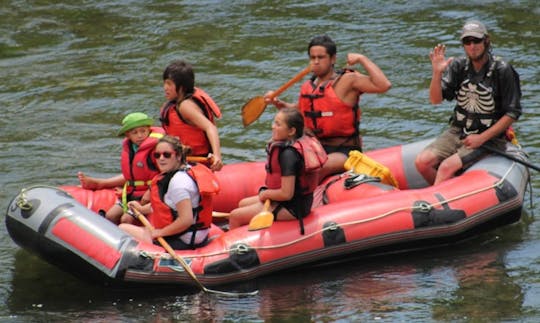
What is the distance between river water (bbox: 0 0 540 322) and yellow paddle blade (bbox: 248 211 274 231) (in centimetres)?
34

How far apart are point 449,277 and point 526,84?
4244mm

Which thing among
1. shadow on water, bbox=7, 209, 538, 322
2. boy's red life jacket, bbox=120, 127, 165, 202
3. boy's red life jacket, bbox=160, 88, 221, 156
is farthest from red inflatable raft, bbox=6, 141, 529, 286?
boy's red life jacket, bbox=160, 88, 221, 156

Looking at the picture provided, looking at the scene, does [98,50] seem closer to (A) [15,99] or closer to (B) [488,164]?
(A) [15,99]

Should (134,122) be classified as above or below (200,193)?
above

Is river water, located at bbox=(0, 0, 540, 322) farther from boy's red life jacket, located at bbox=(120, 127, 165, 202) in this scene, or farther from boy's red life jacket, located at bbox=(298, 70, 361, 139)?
Result: boy's red life jacket, located at bbox=(298, 70, 361, 139)

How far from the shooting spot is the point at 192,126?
742 cm

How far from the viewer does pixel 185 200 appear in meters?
6.53

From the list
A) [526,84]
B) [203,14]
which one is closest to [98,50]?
[203,14]

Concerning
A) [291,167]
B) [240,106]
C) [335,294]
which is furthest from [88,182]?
[240,106]

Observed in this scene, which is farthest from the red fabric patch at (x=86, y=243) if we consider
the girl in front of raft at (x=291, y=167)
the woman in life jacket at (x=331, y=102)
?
the woman in life jacket at (x=331, y=102)

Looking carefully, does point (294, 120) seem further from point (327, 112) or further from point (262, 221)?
point (327, 112)

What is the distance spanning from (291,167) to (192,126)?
1.07 metres

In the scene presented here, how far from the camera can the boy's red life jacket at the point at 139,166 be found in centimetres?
720

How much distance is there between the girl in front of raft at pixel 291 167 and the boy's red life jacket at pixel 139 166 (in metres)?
0.81
